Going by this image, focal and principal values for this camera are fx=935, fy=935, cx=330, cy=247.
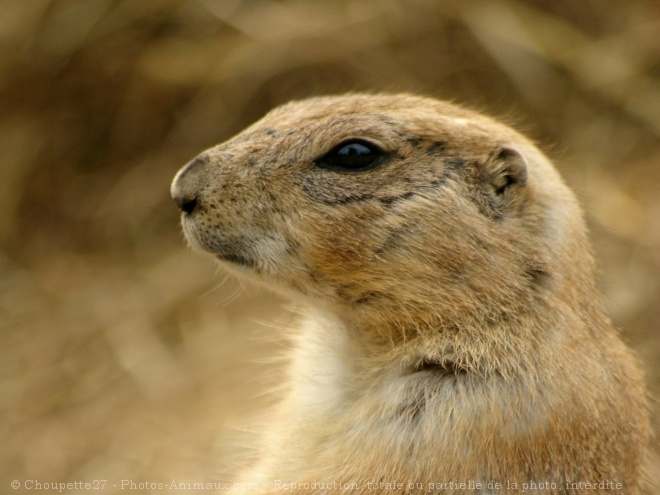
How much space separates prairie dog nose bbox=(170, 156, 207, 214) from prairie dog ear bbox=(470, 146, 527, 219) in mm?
931

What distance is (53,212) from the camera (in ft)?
23.9

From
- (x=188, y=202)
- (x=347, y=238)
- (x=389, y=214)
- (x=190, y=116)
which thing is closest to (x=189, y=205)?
(x=188, y=202)

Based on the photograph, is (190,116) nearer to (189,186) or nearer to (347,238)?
(189,186)

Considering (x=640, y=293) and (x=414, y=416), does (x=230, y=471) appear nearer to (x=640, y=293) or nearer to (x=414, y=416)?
(x=414, y=416)

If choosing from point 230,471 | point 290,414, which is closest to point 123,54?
point 230,471

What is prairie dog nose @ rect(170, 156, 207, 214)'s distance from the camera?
3203 mm

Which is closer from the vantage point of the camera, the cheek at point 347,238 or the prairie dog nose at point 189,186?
the cheek at point 347,238

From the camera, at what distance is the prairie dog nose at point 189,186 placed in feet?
10.5

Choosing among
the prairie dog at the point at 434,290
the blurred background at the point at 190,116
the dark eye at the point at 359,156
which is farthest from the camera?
the blurred background at the point at 190,116

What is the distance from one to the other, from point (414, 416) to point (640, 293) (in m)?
3.41

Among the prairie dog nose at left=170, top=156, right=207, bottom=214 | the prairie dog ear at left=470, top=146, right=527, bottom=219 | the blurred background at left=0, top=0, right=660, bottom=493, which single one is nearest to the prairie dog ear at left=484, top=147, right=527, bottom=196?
the prairie dog ear at left=470, top=146, right=527, bottom=219

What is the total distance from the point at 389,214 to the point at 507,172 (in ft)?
1.48

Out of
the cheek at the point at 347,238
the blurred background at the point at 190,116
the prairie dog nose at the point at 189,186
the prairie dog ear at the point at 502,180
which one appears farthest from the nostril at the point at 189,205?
the blurred background at the point at 190,116

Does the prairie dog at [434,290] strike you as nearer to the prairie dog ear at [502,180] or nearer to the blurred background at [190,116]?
the prairie dog ear at [502,180]
